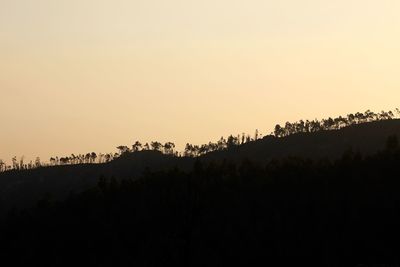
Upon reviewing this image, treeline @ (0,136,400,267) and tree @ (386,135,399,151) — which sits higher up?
tree @ (386,135,399,151)

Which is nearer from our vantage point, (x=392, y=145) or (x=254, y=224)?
(x=254, y=224)

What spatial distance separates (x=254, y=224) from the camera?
15925 centimetres

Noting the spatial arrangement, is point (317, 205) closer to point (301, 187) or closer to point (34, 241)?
point (301, 187)

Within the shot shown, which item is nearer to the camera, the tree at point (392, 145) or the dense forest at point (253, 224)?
the dense forest at point (253, 224)

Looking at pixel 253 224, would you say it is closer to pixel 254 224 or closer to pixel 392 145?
pixel 254 224

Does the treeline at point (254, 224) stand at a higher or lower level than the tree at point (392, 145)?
lower

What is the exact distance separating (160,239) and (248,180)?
3737 cm

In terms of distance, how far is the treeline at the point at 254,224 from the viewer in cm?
13812

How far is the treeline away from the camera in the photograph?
138125 mm

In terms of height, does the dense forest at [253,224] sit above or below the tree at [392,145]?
below

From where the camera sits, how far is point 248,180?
18862cm

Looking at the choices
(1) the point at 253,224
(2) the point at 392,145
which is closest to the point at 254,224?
(1) the point at 253,224

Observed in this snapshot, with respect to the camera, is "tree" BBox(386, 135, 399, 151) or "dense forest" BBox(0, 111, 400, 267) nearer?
"dense forest" BBox(0, 111, 400, 267)

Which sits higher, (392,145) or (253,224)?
(392,145)
